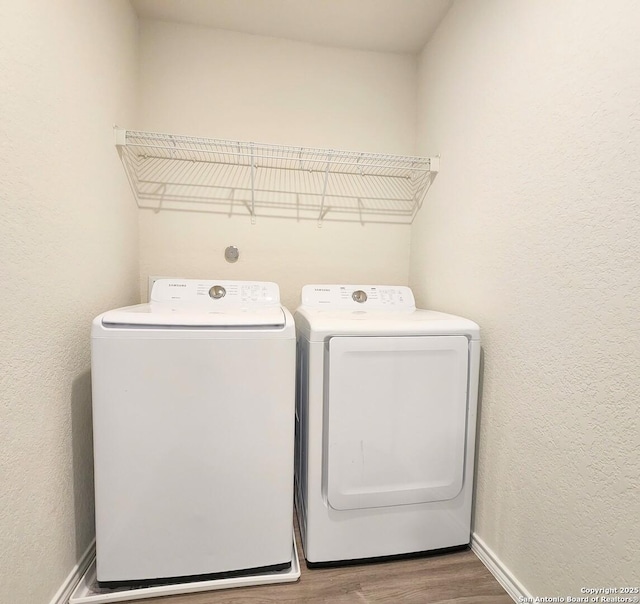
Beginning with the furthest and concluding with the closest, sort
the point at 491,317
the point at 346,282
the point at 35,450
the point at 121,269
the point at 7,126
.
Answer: the point at 346,282
the point at 121,269
the point at 491,317
the point at 35,450
the point at 7,126

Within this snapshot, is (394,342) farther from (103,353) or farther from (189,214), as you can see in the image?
(189,214)

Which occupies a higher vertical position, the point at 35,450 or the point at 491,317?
the point at 491,317

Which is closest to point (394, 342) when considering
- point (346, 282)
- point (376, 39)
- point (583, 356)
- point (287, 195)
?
point (583, 356)

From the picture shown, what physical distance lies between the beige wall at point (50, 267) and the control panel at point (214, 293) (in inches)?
8.9

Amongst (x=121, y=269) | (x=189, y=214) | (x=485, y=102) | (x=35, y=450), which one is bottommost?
(x=35, y=450)

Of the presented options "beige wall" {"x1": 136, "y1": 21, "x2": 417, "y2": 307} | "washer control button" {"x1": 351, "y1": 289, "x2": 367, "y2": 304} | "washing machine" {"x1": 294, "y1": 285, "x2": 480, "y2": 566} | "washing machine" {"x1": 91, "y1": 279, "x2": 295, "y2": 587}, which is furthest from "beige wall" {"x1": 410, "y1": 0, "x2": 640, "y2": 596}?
"washing machine" {"x1": 91, "y1": 279, "x2": 295, "y2": 587}

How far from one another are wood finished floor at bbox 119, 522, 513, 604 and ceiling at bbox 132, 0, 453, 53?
248 centimetres

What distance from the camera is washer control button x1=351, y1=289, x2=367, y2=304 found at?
162 centimetres

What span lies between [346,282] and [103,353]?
1322 millimetres

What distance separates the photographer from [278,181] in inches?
71.7

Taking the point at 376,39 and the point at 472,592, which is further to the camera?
the point at 376,39

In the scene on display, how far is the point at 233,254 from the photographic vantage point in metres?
1.80

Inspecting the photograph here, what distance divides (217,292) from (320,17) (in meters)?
1.51

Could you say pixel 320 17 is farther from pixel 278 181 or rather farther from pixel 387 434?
pixel 387 434
